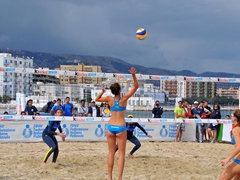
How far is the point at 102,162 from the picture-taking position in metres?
10.0

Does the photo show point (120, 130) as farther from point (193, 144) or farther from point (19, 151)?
point (193, 144)

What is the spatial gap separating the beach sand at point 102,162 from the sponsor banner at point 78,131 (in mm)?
557

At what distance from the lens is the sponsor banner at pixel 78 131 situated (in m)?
14.4

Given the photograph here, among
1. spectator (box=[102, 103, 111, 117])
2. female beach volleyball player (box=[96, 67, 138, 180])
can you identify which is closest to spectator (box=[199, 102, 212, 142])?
spectator (box=[102, 103, 111, 117])

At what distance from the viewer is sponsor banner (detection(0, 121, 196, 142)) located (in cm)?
1436

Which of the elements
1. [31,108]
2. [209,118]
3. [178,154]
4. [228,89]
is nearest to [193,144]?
[209,118]

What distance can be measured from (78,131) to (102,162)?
5.01 m

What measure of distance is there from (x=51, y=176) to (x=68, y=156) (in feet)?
9.07

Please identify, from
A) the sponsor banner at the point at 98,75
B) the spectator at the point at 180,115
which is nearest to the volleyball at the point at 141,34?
the sponsor banner at the point at 98,75

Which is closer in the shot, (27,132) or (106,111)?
(27,132)

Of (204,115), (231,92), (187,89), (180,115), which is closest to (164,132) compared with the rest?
(180,115)

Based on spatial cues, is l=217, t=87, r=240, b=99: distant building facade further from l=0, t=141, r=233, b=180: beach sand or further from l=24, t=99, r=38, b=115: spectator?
l=24, t=99, r=38, b=115: spectator

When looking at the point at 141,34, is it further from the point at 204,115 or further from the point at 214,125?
the point at 214,125

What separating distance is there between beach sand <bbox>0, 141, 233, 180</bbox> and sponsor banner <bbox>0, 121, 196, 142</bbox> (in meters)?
0.56
